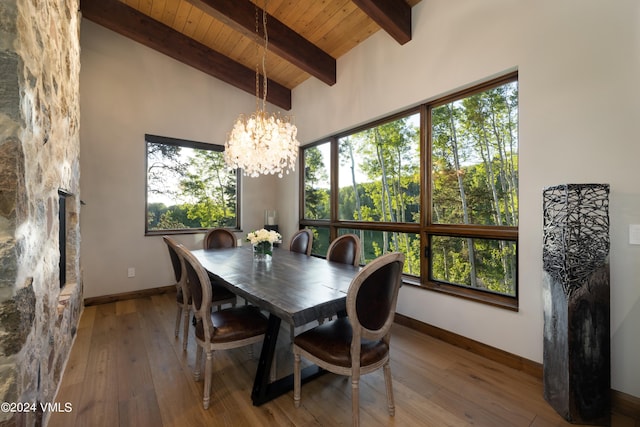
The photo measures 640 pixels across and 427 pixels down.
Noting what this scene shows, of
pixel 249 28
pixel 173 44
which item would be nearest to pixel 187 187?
pixel 173 44

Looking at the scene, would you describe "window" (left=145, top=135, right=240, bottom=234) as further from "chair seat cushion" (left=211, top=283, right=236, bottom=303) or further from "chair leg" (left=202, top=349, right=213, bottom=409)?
"chair leg" (left=202, top=349, right=213, bottom=409)

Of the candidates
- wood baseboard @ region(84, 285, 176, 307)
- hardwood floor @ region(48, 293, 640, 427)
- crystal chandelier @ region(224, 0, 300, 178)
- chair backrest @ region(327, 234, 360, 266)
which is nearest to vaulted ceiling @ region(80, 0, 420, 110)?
crystal chandelier @ region(224, 0, 300, 178)

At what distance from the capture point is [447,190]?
2754 mm

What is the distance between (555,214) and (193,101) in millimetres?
4714

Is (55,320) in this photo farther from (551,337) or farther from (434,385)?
(551,337)

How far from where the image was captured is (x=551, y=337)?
177cm

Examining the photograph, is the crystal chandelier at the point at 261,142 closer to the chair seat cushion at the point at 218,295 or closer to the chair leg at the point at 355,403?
the chair seat cushion at the point at 218,295

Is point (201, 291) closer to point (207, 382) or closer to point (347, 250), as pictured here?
point (207, 382)

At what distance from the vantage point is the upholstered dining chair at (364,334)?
1476 millimetres

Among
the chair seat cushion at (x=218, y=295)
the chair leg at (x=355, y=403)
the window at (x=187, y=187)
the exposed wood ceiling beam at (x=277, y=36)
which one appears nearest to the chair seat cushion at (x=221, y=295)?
the chair seat cushion at (x=218, y=295)

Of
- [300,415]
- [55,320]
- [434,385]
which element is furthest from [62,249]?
[434,385]

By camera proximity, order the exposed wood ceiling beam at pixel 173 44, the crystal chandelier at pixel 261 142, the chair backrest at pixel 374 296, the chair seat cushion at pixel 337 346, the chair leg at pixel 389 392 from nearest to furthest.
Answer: the chair backrest at pixel 374 296 < the chair seat cushion at pixel 337 346 < the chair leg at pixel 389 392 < the crystal chandelier at pixel 261 142 < the exposed wood ceiling beam at pixel 173 44

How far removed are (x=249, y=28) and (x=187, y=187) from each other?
246cm

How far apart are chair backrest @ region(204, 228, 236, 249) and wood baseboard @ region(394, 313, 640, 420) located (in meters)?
2.31
